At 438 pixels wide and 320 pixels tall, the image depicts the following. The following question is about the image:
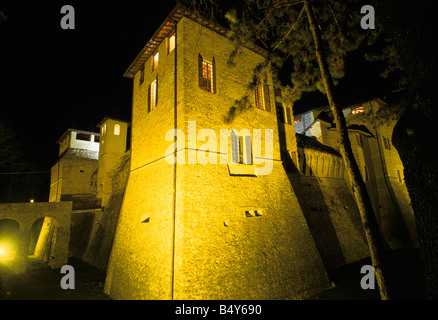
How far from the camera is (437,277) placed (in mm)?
3465

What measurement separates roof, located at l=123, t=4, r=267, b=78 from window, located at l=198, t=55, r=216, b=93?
1677 millimetres

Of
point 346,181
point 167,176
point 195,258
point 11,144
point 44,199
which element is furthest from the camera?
point 44,199

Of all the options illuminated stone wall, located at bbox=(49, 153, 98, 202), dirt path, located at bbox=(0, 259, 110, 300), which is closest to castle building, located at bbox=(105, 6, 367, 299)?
dirt path, located at bbox=(0, 259, 110, 300)

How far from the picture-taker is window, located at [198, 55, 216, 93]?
31.5ft

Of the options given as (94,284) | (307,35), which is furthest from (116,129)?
(307,35)

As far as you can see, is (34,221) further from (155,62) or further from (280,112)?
(280,112)

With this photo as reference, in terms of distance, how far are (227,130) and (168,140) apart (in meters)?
2.62

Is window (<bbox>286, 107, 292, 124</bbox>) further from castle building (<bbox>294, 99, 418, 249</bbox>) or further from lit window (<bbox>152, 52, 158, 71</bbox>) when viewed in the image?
lit window (<bbox>152, 52, 158, 71</bbox>)

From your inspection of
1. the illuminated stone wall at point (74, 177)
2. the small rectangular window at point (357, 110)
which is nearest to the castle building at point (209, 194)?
the illuminated stone wall at point (74, 177)

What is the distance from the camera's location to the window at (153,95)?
10823 mm

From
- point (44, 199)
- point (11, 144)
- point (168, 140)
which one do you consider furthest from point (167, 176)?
point (44, 199)

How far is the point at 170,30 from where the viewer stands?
10.4 m

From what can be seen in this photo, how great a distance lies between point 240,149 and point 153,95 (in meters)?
5.38

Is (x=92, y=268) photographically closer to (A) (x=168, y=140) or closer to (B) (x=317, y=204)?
(A) (x=168, y=140)
